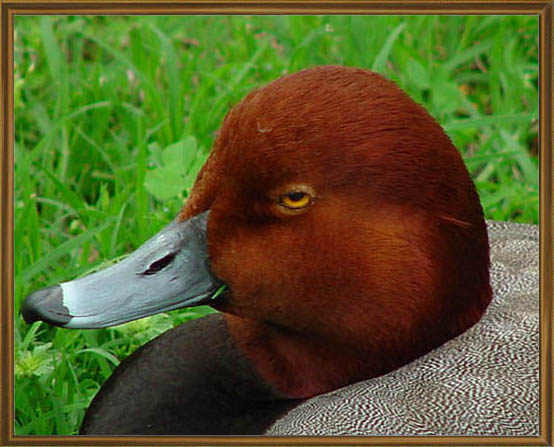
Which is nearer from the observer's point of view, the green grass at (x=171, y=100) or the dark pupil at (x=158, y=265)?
the dark pupil at (x=158, y=265)

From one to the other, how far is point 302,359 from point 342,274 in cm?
21

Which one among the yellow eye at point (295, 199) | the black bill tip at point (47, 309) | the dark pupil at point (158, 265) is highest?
the yellow eye at point (295, 199)

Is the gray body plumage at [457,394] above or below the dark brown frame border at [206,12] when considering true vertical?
below

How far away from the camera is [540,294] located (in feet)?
6.67

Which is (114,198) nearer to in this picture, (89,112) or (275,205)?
(89,112)

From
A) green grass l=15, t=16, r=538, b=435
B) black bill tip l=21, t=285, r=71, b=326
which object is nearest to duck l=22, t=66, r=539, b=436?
black bill tip l=21, t=285, r=71, b=326

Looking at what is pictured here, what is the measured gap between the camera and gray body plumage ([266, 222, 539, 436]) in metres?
1.89

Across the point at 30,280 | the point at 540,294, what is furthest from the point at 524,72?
the point at 30,280

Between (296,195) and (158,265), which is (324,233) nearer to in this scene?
(296,195)

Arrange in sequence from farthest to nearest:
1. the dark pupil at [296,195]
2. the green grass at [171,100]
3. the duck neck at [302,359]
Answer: the green grass at [171,100] → the duck neck at [302,359] → the dark pupil at [296,195]

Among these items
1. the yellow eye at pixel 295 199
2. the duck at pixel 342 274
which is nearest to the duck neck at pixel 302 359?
the duck at pixel 342 274

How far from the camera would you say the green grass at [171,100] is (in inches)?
99.8

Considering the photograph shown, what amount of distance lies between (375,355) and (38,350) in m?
0.70

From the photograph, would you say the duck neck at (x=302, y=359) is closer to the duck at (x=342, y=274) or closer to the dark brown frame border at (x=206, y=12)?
the duck at (x=342, y=274)
